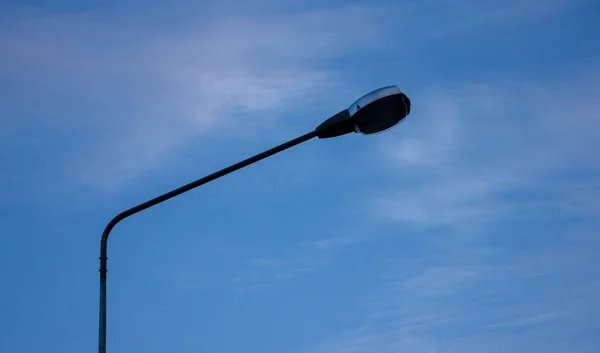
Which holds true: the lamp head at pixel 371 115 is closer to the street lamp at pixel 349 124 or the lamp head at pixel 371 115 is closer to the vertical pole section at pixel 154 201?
the street lamp at pixel 349 124

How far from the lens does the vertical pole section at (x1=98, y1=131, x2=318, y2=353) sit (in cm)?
1138

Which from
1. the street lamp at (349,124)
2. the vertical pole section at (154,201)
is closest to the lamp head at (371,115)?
the street lamp at (349,124)

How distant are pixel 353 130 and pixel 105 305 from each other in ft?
11.8

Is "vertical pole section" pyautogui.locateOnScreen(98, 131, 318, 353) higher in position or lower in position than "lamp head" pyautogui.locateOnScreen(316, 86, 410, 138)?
lower

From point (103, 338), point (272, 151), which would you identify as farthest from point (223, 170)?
point (103, 338)

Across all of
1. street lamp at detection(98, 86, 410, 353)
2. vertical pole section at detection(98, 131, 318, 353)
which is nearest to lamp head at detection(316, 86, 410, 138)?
street lamp at detection(98, 86, 410, 353)

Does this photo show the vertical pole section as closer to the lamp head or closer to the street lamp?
the street lamp

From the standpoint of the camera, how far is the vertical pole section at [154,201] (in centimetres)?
1138

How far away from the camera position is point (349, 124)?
11.4 metres

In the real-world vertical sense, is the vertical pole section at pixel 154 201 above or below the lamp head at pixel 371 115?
below

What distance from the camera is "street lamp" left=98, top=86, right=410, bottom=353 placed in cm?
1120

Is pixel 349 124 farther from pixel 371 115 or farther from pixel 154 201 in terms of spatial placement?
pixel 154 201

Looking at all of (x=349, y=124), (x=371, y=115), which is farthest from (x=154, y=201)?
(x=371, y=115)

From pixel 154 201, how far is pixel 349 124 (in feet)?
8.17
